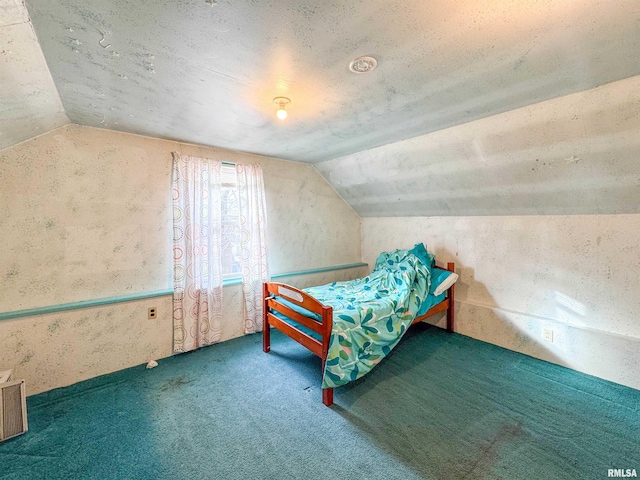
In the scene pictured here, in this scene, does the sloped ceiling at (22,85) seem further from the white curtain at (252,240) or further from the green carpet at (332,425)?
the green carpet at (332,425)

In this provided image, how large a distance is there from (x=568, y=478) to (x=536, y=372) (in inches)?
44.9

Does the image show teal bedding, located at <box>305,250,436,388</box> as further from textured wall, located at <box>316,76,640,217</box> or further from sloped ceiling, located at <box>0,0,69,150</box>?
sloped ceiling, located at <box>0,0,69,150</box>

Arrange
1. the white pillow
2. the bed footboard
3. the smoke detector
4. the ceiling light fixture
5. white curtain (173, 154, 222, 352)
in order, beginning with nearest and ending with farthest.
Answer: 1. the smoke detector
2. the ceiling light fixture
3. the bed footboard
4. white curtain (173, 154, 222, 352)
5. the white pillow

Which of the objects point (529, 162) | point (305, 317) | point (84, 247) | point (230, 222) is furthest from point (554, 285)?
point (84, 247)

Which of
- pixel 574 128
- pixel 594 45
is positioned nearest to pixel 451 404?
pixel 574 128

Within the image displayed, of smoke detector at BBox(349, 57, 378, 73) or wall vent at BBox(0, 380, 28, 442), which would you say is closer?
smoke detector at BBox(349, 57, 378, 73)

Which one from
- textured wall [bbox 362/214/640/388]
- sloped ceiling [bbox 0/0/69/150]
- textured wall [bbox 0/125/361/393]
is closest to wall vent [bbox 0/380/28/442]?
textured wall [bbox 0/125/361/393]

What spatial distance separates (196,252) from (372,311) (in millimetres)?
1867

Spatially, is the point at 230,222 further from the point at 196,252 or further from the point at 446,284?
the point at 446,284

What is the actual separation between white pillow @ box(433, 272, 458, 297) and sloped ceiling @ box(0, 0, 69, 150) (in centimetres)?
336

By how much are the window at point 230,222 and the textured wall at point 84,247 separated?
225 mm

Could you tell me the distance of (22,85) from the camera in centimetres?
138

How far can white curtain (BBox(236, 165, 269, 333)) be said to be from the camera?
10.1 feet

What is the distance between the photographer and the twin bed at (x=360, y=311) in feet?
6.43
